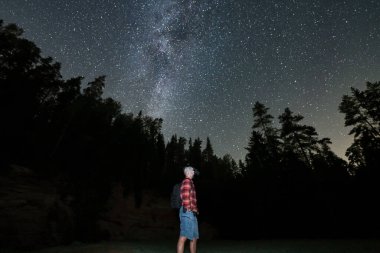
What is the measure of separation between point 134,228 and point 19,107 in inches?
578

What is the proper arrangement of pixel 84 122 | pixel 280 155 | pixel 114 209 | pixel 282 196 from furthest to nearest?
1. pixel 280 155
2. pixel 84 122
3. pixel 282 196
4. pixel 114 209

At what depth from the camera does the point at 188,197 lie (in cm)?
605

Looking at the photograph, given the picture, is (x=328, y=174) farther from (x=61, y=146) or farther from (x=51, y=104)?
(x=51, y=104)

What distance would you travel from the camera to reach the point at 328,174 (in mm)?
29781

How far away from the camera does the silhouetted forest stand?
77.2ft

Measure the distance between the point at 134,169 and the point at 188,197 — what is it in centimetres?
2617

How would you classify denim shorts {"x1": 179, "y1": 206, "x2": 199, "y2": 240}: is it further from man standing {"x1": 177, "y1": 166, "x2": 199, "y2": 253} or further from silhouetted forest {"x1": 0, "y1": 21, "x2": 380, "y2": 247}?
silhouetted forest {"x1": 0, "y1": 21, "x2": 380, "y2": 247}

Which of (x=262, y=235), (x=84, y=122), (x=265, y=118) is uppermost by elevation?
(x=265, y=118)

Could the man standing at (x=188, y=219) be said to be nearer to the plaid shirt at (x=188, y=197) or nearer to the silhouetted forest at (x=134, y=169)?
the plaid shirt at (x=188, y=197)

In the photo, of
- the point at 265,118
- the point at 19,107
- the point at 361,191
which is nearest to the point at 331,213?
the point at 361,191

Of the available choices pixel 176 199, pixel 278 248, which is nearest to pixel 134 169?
pixel 278 248

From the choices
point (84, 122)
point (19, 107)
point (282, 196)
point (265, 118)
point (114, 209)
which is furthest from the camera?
point (265, 118)

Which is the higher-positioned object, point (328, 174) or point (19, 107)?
point (19, 107)

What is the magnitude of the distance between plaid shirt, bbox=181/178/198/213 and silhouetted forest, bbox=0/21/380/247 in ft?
61.9
